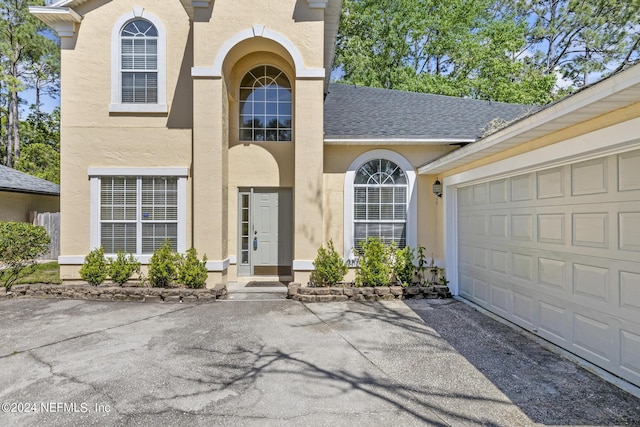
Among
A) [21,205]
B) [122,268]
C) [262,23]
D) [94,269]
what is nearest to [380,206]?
[262,23]

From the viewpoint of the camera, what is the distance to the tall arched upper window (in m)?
8.17

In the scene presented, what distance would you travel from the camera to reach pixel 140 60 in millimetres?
8188

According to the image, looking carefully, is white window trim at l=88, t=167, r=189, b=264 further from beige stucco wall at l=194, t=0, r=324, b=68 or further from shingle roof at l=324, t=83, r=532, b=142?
shingle roof at l=324, t=83, r=532, b=142

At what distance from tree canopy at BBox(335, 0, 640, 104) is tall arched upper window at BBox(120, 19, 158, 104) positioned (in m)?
14.6

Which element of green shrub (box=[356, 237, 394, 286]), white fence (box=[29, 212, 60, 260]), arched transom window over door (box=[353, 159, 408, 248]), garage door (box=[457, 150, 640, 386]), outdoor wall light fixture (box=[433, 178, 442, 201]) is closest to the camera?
garage door (box=[457, 150, 640, 386])

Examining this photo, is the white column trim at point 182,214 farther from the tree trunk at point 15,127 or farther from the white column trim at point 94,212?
the tree trunk at point 15,127

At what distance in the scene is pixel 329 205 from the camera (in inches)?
333

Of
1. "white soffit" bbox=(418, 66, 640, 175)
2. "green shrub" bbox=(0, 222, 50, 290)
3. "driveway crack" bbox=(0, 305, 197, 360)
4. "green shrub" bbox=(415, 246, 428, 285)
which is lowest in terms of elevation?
"driveway crack" bbox=(0, 305, 197, 360)

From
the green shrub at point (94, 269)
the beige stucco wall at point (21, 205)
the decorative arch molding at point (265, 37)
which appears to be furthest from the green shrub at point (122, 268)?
the beige stucco wall at point (21, 205)

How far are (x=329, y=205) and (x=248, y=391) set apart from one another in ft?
17.6

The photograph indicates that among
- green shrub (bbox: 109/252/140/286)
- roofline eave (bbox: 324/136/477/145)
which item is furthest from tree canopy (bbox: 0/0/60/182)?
roofline eave (bbox: 324/136/477/145)

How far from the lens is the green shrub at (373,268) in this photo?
7.48m

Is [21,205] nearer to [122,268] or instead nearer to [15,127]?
[122,268]

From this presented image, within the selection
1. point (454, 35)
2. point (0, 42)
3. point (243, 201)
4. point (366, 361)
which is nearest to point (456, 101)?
point (243, 201)
